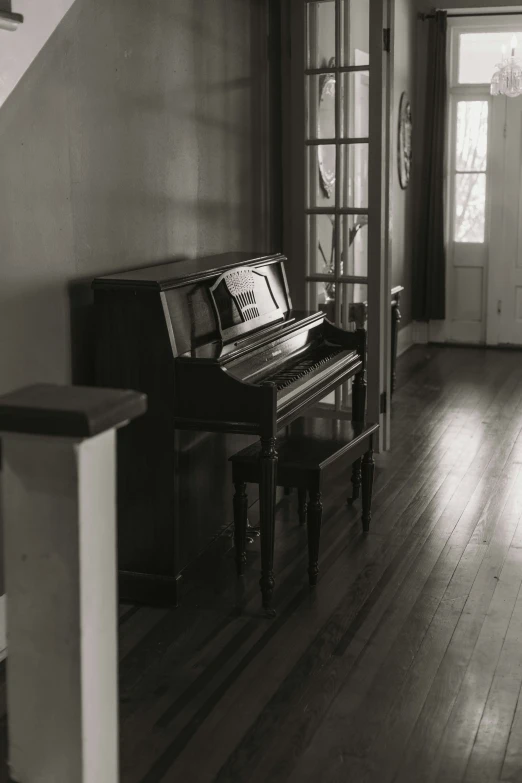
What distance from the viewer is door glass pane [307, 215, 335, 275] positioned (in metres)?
5.33

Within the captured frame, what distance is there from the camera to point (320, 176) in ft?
18.4

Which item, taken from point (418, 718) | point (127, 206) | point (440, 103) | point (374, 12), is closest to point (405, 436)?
point (374, 12)

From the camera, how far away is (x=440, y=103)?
8.68m

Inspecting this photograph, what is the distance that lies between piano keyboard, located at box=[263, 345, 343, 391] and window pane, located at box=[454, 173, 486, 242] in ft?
16.5

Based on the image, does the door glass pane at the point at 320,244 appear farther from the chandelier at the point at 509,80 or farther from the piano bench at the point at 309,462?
the chandelier at the point at 509,80

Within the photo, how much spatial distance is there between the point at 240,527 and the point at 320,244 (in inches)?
96.3

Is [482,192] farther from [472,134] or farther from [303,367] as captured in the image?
A: [303,367]

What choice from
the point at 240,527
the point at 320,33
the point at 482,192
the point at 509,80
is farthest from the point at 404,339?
the point at 240,527

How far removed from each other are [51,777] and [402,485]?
3.76 m

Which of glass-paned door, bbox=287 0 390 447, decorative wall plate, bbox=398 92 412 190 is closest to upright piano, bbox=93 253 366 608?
glass-paned door, bbox=287 0 390 447

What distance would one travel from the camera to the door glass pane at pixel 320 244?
5.33 m

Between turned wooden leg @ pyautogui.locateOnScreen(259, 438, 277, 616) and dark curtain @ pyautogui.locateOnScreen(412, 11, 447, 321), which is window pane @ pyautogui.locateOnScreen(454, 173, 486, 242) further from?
turned wooden leg @ pyautogui.locateOnScreen(259, 438, 277, 616)

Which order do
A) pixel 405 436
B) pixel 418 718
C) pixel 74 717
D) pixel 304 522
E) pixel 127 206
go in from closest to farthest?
1. pixel 74 717
2. pixel 418 718
3. pixel 127 206
4. pixel 304 522
5. pixel 405 436

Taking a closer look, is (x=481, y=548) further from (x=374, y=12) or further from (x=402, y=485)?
(x=374, y=12)
